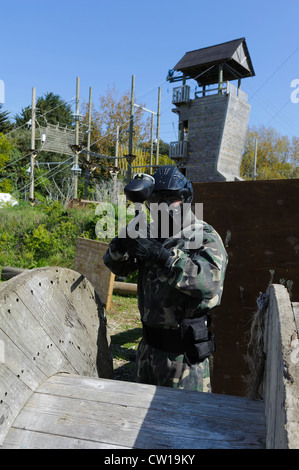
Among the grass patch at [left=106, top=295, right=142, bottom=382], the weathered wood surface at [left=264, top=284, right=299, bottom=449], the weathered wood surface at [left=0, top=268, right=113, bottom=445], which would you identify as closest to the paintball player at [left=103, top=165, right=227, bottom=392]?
the weathered wood surface at [left=0, top=268, right=113, bottom=445]

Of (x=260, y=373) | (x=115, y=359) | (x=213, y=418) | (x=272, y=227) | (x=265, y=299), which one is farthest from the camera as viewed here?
(x=115, y=359)

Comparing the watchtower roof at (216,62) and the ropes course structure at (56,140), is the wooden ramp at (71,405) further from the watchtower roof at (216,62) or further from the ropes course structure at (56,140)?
the ropes course structure at (56,140)

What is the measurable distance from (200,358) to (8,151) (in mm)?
28229

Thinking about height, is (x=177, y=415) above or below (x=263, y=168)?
below

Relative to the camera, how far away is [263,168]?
3841 centimetres

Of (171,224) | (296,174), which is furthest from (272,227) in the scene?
(296,174)

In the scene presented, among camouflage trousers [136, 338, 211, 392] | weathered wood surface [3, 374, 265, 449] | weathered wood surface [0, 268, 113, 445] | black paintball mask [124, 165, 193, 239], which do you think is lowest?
camouflage trousers [136, 338, 211, 392]

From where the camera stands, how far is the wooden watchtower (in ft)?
61.4

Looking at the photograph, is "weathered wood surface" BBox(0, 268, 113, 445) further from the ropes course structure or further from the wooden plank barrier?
the ropes course structure

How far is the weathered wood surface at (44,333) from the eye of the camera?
1.45 metres

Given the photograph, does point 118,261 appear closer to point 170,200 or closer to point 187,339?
point 170,200

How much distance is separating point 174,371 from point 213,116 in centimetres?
1845

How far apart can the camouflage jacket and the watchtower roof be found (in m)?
19.5
